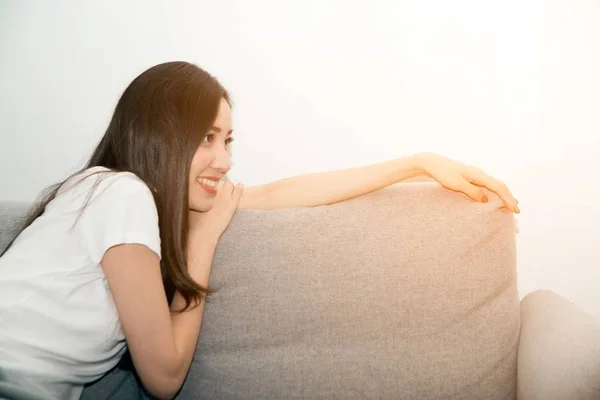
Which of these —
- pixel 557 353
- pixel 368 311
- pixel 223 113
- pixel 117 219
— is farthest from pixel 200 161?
pixel 557 353

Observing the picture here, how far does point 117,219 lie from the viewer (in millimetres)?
928

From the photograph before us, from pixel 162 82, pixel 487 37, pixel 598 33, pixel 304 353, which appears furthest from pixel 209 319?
pixel 598 33

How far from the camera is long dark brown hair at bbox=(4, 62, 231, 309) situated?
108 cm

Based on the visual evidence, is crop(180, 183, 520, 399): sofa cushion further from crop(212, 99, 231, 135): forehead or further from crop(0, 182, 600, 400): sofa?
crop(212, 99, 231, 135): forehead

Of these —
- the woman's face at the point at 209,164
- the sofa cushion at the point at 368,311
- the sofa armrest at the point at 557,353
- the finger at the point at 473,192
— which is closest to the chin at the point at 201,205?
the woman's face at the point at 209,164

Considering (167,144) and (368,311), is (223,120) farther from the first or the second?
(368,311)

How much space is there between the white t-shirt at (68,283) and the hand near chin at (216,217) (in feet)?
0.65

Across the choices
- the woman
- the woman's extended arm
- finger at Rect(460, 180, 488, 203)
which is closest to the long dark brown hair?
the woman

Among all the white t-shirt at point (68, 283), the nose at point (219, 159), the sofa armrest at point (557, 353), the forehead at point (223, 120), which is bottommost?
the sofa armrest at point (557, 353)

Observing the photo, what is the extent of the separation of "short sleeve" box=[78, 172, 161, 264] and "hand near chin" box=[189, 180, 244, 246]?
198 millimetres

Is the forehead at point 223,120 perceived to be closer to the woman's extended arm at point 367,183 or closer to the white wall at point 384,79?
the woman's extended arm at point 367,183

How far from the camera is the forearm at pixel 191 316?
1036 millimetres

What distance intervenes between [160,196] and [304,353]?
1.56ft

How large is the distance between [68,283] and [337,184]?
A: 2.23 feet
